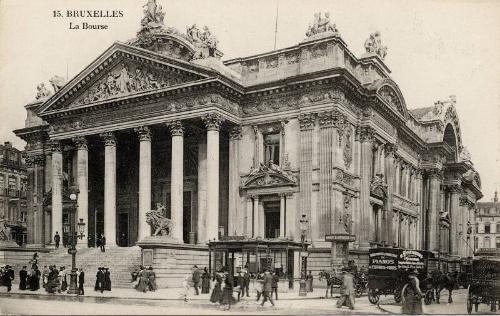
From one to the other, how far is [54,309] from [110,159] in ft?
67.3

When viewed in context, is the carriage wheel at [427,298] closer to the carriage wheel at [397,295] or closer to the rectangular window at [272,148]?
the carriage wheel at [397,295]

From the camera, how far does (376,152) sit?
41594 mm

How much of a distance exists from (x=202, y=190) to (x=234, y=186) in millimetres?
2289

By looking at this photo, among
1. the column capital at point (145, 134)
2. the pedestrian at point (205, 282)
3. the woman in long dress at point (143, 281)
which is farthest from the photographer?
the column capital at point (145, 134)

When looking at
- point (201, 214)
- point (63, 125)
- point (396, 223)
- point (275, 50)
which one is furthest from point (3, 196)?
point (396, 223)

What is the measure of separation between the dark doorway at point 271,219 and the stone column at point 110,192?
9.84 meters

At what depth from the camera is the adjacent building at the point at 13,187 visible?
5280 cm

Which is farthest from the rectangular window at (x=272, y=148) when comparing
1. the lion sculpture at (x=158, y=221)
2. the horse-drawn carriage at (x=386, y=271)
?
the horse-drawn carriage at (x=386, y=271)

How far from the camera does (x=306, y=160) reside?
3547cm

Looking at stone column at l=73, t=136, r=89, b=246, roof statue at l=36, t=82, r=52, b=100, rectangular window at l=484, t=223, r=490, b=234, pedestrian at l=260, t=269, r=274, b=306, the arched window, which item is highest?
roof statue at l=36, t=82, r=52, b=100

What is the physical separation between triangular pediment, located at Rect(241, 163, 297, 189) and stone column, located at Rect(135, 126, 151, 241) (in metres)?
5.99

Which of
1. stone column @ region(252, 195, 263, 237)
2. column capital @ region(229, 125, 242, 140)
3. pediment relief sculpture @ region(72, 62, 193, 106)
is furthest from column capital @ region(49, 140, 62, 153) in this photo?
stone column @ region(252, 195, 263, 237)

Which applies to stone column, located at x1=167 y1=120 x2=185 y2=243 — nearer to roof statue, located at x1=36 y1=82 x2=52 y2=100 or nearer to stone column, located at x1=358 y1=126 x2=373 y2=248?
stone column, located at x1=358 y1=126 x2=373 y2=248

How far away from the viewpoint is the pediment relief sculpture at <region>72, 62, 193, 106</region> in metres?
37.7
